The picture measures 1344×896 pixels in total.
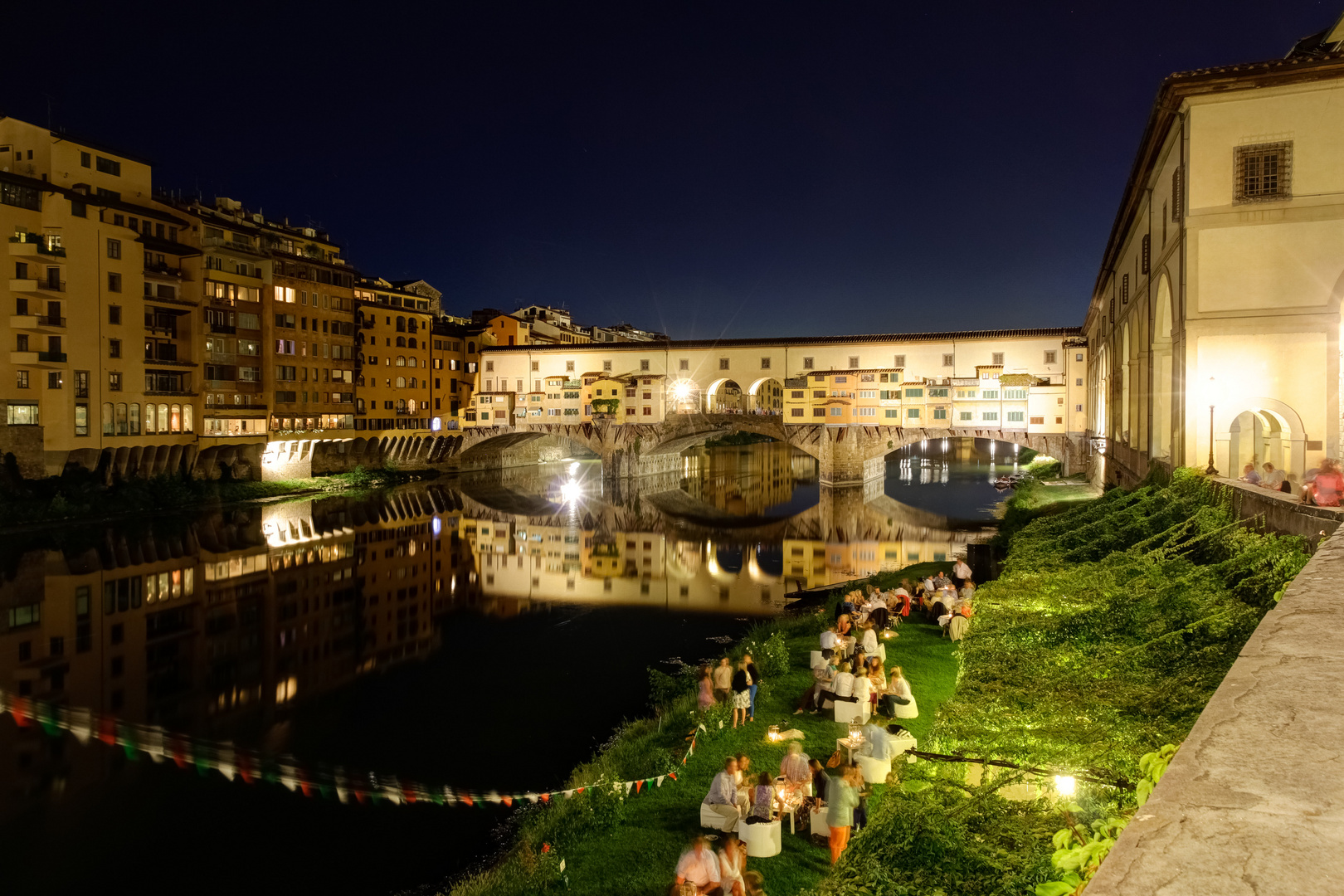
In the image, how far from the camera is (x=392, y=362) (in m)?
53.3

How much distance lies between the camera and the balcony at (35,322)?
1236 inches

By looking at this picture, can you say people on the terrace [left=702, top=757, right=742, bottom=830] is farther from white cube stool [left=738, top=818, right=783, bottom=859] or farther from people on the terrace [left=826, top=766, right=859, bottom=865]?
people on the terrace [left=826, top=766, right=859, bottom=865]

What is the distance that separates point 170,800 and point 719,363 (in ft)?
150

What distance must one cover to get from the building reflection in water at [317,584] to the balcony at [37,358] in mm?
7254

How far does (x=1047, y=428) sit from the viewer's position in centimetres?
4462

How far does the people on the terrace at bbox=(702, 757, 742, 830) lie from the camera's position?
775 centimetres

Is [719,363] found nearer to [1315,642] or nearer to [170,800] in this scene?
[170,800]

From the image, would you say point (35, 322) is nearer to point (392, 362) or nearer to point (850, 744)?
point (392, 362)

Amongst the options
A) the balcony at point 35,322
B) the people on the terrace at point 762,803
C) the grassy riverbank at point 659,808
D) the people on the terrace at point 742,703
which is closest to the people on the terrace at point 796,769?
the grassy riverbank at point 659,808

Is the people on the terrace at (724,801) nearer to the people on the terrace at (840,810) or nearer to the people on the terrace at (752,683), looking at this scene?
the people on the terrace at (840,810)

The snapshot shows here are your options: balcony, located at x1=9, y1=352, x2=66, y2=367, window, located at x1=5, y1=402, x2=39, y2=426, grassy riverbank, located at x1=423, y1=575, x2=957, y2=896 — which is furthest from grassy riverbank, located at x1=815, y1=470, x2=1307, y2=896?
balcony, located at x1=9, y1=352, x2=66, y2=367

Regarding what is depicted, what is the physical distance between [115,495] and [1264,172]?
127ft

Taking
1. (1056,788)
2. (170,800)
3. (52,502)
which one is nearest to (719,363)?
(52,502)

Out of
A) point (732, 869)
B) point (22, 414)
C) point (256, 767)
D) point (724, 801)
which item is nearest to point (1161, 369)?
point (724, 801)
